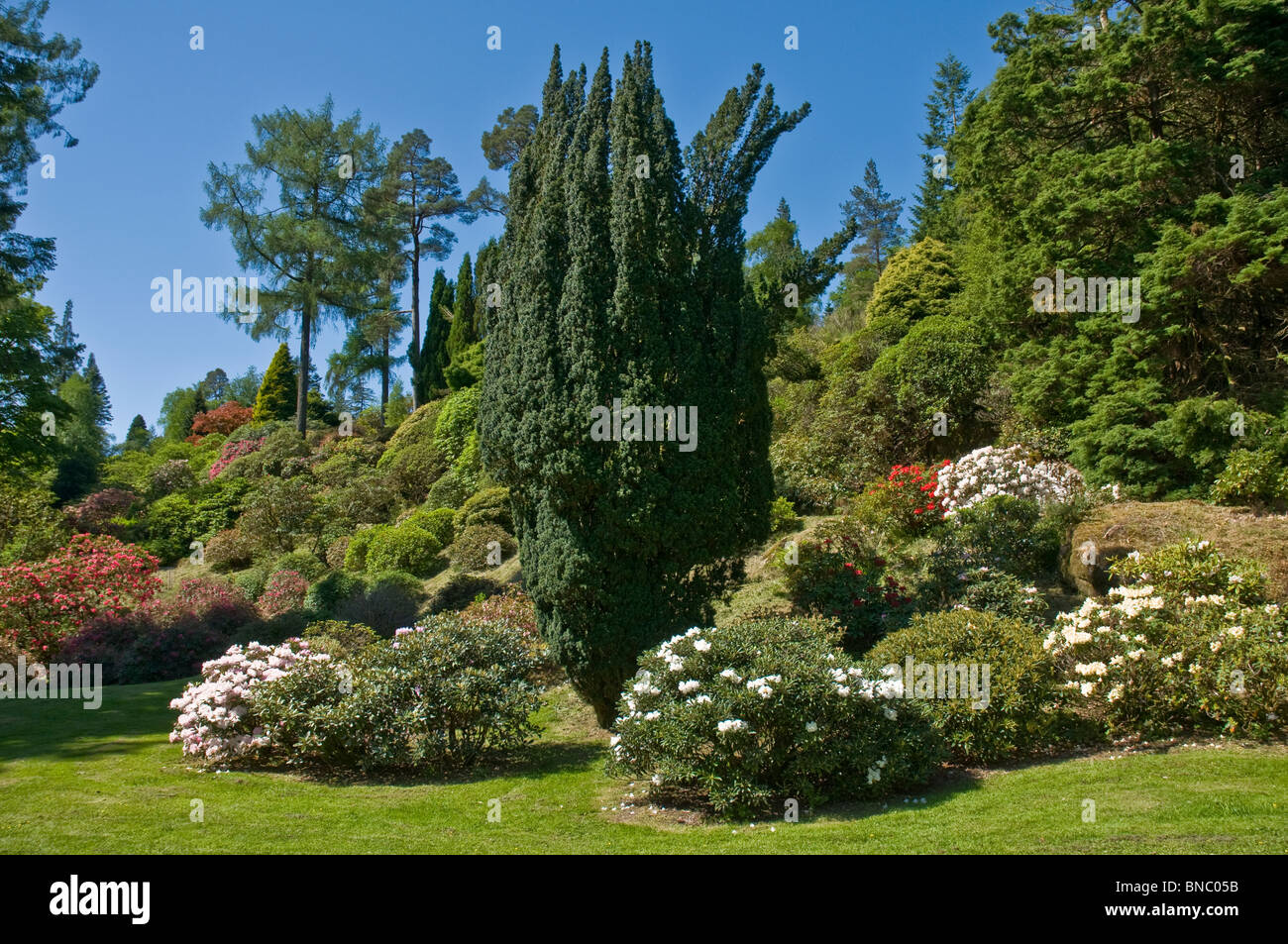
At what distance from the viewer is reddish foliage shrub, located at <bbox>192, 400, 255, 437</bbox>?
134 ft

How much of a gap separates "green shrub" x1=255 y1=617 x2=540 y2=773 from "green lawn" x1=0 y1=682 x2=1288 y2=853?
36cm

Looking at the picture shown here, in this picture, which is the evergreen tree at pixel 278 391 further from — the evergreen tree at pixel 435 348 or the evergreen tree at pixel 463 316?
the evergreen tree at pixel 463 316

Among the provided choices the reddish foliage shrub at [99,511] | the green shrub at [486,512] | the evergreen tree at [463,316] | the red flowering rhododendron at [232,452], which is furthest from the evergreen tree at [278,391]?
the green shrub at [486,512]

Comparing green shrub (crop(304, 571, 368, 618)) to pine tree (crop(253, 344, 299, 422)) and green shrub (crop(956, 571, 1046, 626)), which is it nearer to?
green shrub (crop(956, 571, 1046, 626))

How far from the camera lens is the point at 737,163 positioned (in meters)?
10.1

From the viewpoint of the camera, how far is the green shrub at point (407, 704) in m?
7.61

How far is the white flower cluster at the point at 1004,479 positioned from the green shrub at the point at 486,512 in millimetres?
9601

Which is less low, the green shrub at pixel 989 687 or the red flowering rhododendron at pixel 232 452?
the red flowering rhododendron at pixel 232 452

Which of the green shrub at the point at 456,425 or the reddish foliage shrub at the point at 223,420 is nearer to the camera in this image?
the green shrub at the point at 456,425

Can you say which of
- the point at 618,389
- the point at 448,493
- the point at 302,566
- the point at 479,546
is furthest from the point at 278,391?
the point at 618,389

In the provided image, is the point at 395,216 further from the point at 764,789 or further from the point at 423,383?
the point at 764,789

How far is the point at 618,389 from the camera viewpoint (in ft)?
28.2

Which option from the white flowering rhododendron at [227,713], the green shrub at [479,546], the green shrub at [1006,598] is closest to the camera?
the white flowering rhododendron at [227,713]

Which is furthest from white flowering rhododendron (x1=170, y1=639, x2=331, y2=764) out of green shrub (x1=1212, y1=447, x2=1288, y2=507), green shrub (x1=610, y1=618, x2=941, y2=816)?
green shrub (x1=1212, y1=447, x2=1288, y2=507)
